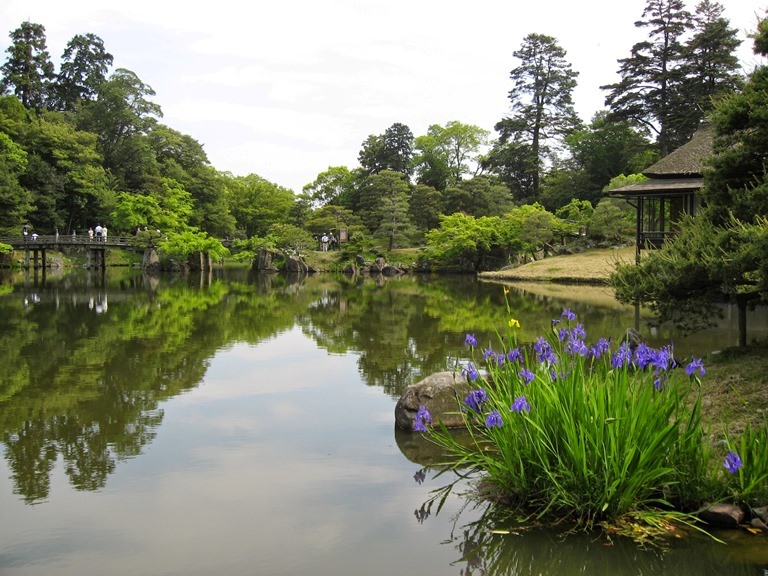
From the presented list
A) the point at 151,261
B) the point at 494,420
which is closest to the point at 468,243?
the point at 151,261

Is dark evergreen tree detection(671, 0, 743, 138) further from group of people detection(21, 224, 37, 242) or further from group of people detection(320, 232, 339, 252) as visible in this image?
group of people detection(21, 224, 37, 242)

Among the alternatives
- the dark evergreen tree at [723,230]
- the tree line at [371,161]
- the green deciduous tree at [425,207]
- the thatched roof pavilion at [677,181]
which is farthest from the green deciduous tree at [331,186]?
the dark evergreen tree at [723,230]

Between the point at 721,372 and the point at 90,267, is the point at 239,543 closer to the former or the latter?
the point at 721,372

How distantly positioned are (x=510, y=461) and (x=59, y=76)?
2318 inches

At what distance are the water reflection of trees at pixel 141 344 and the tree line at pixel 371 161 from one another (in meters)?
16.4

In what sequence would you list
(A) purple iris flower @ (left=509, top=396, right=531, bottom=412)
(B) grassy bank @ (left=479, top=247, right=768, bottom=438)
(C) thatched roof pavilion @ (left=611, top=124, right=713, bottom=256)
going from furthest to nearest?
1. (C) thatched roof pavilion @ (left=611, top=124, right=713, bottom=256)
2. (B) grassy bank @ (left=479, top=247, right=768, bottom=438)
3. (A) purple iris flower @ (left=509, top=396, right=531, bottom=412)

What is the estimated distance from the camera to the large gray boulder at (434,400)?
7.05 meters

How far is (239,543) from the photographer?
14.7 ft

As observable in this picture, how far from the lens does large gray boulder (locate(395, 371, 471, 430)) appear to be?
7.05 m

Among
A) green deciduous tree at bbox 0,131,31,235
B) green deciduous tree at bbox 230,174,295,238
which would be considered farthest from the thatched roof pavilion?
green deciduous tree at bbox 230,174,295,238

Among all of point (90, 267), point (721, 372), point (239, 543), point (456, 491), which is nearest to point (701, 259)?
point (721, 372)

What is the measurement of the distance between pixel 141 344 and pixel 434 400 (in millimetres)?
7564

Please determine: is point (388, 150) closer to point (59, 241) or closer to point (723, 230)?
point (59, 241)

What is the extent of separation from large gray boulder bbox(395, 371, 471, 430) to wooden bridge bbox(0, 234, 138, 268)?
34865mm
